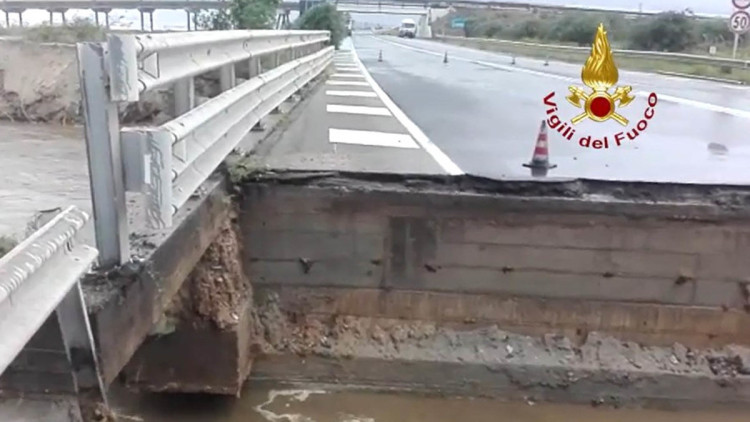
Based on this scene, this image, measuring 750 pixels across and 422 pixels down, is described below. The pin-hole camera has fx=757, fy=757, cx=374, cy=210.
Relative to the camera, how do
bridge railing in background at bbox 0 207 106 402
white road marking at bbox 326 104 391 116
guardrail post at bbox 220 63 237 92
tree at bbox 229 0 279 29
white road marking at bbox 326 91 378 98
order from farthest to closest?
tree at bbox 229 0 279 29 < white road marking at bbox 326 91 378 98 < white road marking at bbox 326 104 391 116 < guardrail post at bbox 220 63 237 92 < bridge railing in background at bbox 0 207 106 402

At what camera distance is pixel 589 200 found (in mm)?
5613

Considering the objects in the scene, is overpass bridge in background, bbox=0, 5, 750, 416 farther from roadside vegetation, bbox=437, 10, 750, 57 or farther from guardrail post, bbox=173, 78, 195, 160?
roadside vegetation, bbox=437, 10, 750, 57

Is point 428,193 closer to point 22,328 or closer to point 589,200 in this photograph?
point 589,200

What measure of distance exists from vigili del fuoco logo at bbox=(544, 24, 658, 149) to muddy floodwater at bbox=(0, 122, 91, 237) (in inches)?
227

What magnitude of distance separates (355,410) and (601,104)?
10.5 meters

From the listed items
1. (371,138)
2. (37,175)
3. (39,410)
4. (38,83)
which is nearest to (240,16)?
(38,83)

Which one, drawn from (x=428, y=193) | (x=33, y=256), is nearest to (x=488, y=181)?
(x=428, y=193)

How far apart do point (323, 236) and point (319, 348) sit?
857 mm

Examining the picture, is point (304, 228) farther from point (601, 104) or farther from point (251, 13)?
point (251, 13)

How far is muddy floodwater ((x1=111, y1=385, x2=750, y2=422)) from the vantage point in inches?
202

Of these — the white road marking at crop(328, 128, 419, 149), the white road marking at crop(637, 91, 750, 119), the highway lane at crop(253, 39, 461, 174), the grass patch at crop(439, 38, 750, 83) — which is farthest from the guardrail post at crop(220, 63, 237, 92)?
the grass patch at crop(439, 38, 750, 83)

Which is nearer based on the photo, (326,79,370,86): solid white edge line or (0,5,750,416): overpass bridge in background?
(0,5,750,416): overpass bridge in background

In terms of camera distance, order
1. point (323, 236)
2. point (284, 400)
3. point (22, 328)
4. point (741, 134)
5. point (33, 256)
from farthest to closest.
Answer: point (741, 134)
point (323, 236)
point (284, 400)
point (33, 256)
point (22, 328)

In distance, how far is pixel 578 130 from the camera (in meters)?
10.5
